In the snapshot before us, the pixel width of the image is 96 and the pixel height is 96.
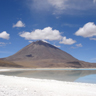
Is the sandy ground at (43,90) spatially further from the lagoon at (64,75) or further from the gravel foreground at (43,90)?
the lagoon at (64,75)

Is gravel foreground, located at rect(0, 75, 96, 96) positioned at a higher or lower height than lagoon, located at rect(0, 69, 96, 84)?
higher

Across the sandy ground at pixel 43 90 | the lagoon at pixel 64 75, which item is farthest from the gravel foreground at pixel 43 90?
the lagoon at pixel 64 75

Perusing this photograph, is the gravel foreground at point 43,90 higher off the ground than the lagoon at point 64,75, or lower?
higher

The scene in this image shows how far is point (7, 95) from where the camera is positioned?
6.48m

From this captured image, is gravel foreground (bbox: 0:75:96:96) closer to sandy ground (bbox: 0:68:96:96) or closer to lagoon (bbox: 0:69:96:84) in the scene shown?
sandy ground (bbox: 0:68:96:96)

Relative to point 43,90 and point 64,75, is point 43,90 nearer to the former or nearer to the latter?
point 43,90

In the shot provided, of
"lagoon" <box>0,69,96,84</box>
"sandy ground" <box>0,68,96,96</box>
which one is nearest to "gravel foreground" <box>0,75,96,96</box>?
"sandy ground" <box>0,68,96,96</box>

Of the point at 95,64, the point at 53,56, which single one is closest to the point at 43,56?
the point at 53,56

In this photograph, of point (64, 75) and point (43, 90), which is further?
point (64, 75)

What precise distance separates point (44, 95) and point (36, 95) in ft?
1.57

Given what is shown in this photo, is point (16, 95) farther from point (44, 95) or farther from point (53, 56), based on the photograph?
point (53, 56)

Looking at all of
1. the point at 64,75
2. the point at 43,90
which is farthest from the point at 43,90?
the point at 64,75

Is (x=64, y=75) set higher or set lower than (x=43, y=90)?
lower

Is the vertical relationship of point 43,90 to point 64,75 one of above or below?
above
